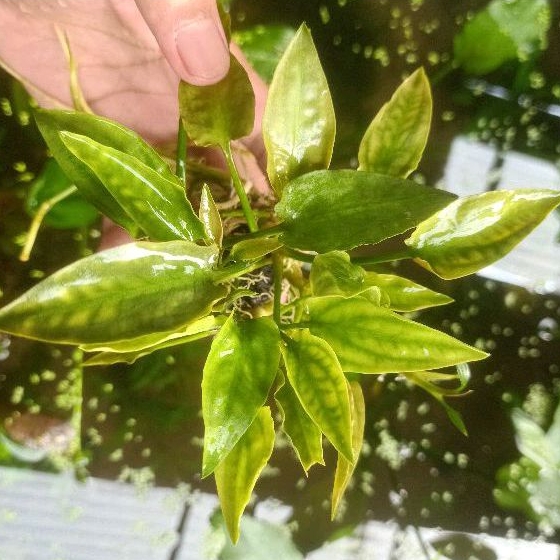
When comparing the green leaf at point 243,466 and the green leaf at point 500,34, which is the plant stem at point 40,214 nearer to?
the green leaf at point 243,466

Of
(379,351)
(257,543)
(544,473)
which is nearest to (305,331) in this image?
(379,351)

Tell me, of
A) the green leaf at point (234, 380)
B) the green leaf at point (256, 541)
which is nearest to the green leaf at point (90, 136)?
the green leaf at point (234, 380)

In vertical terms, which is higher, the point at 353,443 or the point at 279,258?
the point at 279,258

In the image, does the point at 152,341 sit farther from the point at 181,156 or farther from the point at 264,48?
the point at 264,48

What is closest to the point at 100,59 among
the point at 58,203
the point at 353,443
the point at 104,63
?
the point at 104,63

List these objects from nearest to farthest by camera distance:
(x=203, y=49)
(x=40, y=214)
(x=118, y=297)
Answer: (x=118, y=297)
(x=203, y=49)
(x=40, y=214)

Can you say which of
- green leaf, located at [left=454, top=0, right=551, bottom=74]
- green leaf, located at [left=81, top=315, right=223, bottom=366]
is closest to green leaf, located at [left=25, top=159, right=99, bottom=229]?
green leaf, located at [left=81, top=315, right=223, bottom=366]

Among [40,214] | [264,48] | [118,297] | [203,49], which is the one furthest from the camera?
[264,48]

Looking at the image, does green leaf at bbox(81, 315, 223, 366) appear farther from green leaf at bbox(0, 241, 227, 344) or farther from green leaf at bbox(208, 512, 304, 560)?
green leaf at bbox(208, 512, 304, 560)
